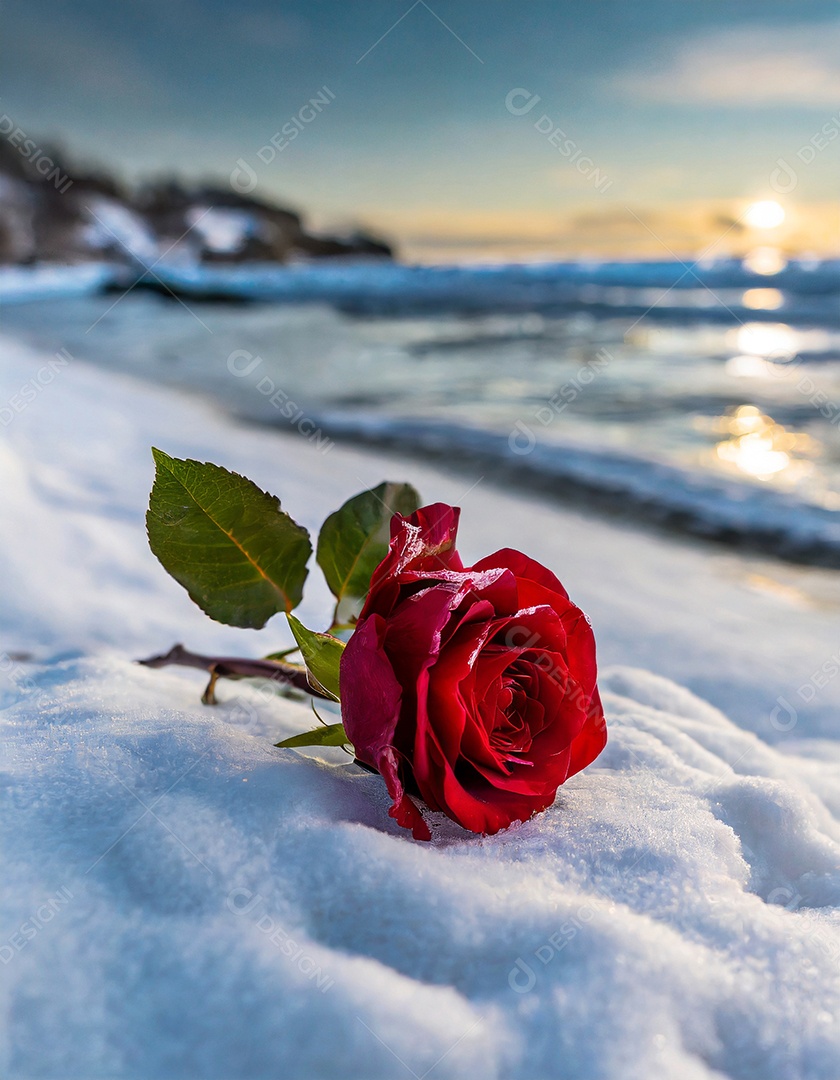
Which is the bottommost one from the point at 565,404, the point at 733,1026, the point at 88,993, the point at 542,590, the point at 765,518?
the point at 88,993

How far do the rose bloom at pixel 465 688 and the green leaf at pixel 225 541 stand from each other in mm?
207

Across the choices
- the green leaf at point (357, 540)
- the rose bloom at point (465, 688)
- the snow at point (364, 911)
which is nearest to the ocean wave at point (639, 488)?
the snow at point (364, 911)

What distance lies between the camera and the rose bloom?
2.24 ft

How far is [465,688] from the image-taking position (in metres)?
0.69

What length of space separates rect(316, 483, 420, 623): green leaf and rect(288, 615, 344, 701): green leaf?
0.67 feet

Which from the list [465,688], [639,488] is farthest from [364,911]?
[639,488]

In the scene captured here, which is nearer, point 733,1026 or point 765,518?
point 733,1026

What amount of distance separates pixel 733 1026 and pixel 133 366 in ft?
23.9

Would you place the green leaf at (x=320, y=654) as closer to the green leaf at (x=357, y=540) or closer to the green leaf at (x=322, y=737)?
the green leaf at (x=322, y=737)

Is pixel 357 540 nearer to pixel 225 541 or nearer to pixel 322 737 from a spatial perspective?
pixel 225 541

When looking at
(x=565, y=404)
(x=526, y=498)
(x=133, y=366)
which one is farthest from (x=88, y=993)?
(x=133, y=366)

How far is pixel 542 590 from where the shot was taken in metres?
0.76

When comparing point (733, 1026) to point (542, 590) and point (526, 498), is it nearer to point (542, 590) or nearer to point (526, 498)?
point (542, 590)

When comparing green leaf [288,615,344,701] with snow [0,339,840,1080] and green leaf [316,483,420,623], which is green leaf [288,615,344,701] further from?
green leaf [316,483,420,623]
